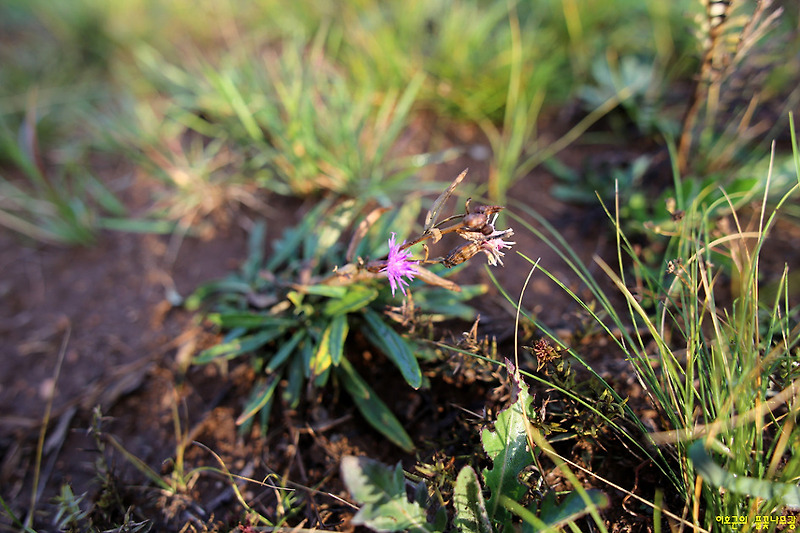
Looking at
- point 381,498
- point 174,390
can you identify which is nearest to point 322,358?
point 381,498

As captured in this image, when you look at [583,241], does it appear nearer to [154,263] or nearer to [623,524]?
[623,524]

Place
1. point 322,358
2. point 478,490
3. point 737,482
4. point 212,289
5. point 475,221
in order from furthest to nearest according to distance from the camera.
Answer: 1. point 212,289
2. point 322,358
3. point 478,490
4. point 475,221
5. point 737,482

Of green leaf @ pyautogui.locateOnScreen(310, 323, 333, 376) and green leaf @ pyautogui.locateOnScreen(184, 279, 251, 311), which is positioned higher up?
green leaf @ pyautogui.locateOnScreen(310, 323, 333, 376)

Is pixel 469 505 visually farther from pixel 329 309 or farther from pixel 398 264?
pixel 329 309

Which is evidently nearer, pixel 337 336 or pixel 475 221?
pixel 475 221

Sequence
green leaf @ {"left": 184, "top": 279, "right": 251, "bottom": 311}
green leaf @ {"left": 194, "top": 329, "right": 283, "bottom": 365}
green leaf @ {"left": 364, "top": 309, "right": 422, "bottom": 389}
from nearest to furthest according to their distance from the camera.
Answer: green leaf @ {"left": 364, "top": 309, "right": 422, "bottom": 389}
green leaf @ {"left": 194, "top": 329, "right": 283, "bottom": 365}
green leaf @ {"left": 184, "top": 279, "right": 251, "bottom": 311}

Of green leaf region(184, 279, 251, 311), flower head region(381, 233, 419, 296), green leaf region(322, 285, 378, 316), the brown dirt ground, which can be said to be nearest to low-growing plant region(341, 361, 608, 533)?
the brown dirt ground

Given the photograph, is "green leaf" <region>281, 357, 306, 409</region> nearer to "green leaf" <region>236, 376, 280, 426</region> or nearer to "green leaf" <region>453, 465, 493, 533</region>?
"green leaf" <region>236, 376, 280, 426</region>
